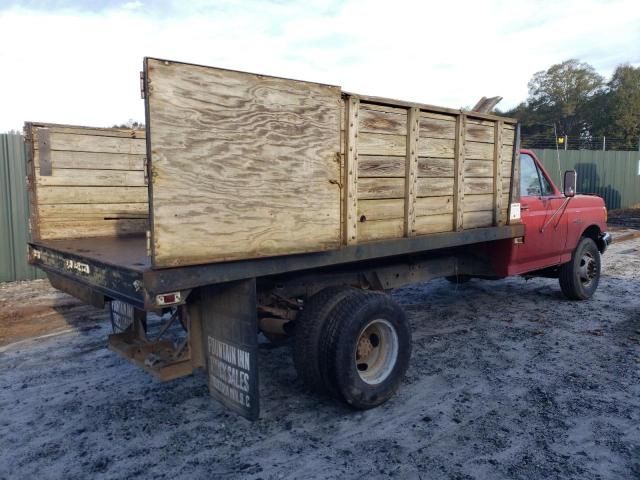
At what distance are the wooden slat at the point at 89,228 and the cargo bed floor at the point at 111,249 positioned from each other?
6 cm

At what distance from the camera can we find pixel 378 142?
3797mm

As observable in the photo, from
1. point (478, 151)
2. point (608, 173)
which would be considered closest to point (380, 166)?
point (478, 151)

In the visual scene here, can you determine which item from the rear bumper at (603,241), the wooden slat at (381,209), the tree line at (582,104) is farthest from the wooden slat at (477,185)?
the tree line at (582,104)

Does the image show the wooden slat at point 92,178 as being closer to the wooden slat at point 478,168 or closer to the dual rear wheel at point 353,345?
the dual rear wheel at point 353,345

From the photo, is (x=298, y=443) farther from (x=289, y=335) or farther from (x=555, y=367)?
(x=555, y=367)

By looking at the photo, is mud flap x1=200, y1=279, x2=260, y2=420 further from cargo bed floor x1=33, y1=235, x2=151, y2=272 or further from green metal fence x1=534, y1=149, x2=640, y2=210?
green metal fence x1=534, y1=149, x2=640, y2=210

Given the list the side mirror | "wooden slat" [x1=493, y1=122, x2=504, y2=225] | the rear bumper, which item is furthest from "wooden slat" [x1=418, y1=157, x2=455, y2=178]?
the rear bumper

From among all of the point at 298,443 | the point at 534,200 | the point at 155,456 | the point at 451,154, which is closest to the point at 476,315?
the point at 534,200

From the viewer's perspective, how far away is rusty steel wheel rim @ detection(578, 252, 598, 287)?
6957 millimetres

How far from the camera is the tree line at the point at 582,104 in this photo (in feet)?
122

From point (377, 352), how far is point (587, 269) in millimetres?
4365

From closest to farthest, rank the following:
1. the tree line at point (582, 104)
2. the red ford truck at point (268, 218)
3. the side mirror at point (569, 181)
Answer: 1. the red ford truck at point (268, 218)
2. the side mirror at point (569, 181)
3. the tree line at point (582, 104)

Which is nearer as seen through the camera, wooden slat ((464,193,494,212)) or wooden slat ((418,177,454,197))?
wooden slat ((418,177,454,197))

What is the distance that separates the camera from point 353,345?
3617 millimetres
